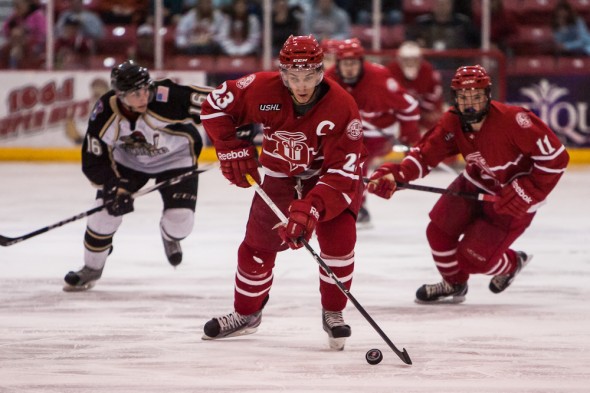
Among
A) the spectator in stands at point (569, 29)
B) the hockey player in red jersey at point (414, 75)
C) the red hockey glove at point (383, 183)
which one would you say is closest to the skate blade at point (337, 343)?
the red hockey glove at point (383, 183)

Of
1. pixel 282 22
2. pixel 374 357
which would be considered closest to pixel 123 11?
pixel 282 22

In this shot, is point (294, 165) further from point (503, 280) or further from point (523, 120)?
point (503, 280)

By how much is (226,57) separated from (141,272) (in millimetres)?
4500

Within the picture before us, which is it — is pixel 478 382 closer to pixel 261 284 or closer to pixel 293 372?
pixel 293 372

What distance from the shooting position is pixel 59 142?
9305mm

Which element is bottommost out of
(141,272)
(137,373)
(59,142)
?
(59,142)

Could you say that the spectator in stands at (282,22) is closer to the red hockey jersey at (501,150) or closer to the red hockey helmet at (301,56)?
the red hockey jersey at (501,150)

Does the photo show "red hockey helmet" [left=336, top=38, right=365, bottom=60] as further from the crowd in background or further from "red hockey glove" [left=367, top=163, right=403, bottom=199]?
the crowd in background

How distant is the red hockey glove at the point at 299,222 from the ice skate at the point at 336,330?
312 millimetres

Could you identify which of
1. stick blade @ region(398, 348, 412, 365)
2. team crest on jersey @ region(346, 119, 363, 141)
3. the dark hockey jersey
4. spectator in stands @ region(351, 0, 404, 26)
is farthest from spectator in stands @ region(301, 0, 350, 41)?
stick blade @ region(398, 348, 412, 365)

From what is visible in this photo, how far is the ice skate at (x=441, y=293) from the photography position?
4336 millimetres

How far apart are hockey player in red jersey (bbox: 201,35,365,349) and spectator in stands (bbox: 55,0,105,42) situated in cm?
586

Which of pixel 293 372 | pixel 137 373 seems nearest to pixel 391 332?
pixel 293 372

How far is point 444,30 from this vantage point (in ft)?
30.2
